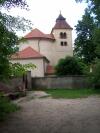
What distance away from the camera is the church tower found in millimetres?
70000

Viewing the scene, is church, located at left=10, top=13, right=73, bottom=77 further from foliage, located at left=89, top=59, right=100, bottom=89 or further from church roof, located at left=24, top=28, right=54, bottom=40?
foliage, located at left=89, top=59, right=100, bottom=89

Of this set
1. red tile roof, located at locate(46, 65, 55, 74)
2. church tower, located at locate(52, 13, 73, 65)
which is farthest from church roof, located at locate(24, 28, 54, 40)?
red tile roof, located at locate(46, 65, 55, 74)

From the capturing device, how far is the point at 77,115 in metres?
17.9

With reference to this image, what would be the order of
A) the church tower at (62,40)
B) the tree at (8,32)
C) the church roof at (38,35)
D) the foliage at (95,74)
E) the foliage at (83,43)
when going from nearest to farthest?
the tree at (8,32) < the foliage at (95,74) < the foliage at (83,43) < the church roof at (38,35) < the church tower at (62,40)

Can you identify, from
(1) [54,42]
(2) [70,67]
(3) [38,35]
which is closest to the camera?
(2) [70,67]

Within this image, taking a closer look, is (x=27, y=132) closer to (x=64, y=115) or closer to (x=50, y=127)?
(x=50, y=127)

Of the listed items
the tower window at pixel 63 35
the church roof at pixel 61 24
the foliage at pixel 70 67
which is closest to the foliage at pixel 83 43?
the foliage at pixel 70 67

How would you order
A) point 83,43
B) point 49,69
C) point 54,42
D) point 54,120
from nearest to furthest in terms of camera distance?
point 54,120 → point 83,43 → point 49,69 → point 54,42

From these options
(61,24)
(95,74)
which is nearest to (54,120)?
(95,74)

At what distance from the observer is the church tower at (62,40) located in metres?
70.0

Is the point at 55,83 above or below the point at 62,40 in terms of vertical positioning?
below

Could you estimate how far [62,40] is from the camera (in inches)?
2800

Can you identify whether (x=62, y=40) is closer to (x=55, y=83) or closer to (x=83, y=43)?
(x=83, y=43)

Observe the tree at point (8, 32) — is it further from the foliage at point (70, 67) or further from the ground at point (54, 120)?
the foliage at point (70, 67)
